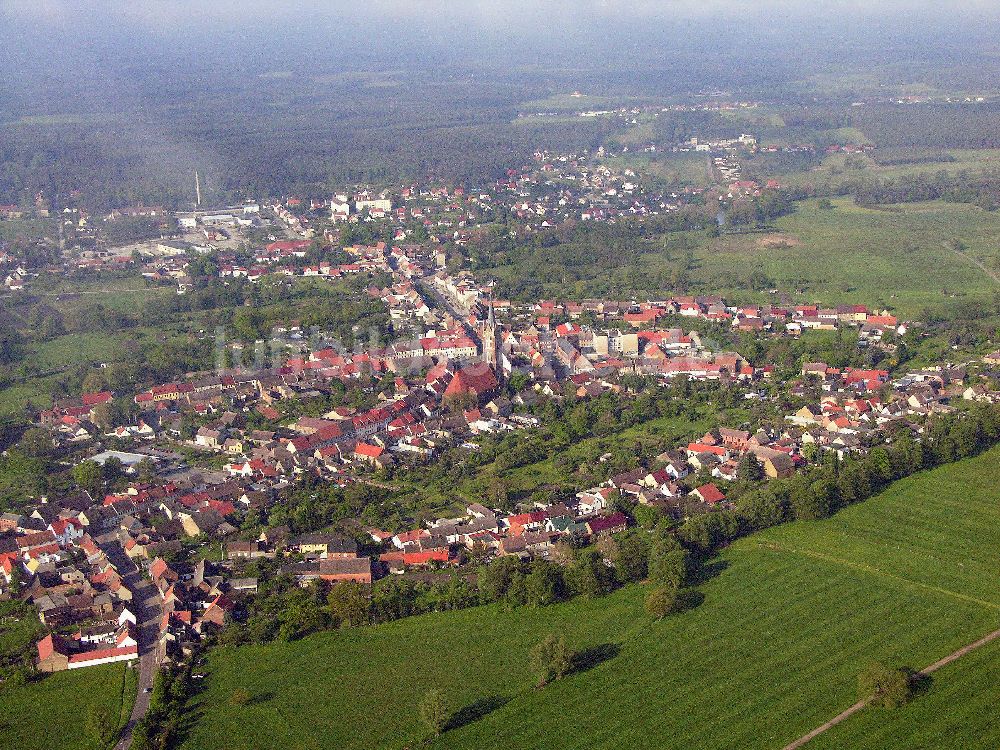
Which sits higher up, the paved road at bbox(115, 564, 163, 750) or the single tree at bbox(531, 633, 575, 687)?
the single tree at bbox(531, 633, 575, 687)

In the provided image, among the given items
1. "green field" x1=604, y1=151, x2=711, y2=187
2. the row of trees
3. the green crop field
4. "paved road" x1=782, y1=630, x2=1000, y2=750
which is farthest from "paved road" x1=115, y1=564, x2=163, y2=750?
"green field" x1=604, y1=151, x2=711, y2=187

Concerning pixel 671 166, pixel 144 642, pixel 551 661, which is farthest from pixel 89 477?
pixel 671 166

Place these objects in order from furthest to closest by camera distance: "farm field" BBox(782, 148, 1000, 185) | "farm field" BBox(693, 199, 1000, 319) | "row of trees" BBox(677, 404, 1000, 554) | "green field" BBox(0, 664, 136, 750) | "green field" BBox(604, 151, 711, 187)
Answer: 1. "green field" BBox(604, 151, 711, 187)
2. "farm field" BBox(782, 148, 1000, 185)
3. "farm field" BBox(693, 199, 1000, 319)
4. "row of trees" BBox(677, 404, 1000, 554)
5. "green field" BBox(0, 664, 136, 750)

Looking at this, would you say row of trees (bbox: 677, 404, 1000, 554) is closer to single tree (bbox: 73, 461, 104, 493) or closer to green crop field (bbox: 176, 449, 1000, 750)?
green crop field (bbox: 176, 449, 1000, 750)

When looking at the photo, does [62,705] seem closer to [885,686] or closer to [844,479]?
[885,686]

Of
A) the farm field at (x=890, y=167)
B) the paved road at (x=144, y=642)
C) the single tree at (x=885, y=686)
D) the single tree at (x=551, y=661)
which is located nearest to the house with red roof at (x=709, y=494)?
the single tree at (x=551, y=661)

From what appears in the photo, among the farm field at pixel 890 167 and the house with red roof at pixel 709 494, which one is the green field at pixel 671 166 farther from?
the house with red roof at pixel 709 494

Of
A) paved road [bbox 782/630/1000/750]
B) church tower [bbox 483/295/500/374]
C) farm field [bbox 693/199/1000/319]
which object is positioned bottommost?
farm field [bbox 693/199/1000/319]
